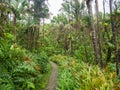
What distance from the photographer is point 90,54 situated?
32.0 metres

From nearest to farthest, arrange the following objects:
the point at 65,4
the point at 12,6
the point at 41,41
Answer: the point at 12,6 < the point at 65,4 < the point at 41,41

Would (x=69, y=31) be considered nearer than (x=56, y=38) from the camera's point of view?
Yes

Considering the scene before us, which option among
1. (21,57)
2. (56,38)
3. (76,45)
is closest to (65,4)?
(76,45)

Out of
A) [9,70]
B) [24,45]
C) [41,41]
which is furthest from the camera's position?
[41,41]

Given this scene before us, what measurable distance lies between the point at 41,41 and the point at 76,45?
25.4 feet

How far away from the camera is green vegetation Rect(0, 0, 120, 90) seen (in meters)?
10.3

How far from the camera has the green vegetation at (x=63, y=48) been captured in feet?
33.7

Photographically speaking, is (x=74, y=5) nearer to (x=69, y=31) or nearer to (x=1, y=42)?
(x=69, y=31)

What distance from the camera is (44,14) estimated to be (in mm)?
40938

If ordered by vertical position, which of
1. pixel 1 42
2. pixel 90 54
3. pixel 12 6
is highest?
pixel 12 6

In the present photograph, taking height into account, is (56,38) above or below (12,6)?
below

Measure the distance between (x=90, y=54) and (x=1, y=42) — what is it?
2261 centimetres

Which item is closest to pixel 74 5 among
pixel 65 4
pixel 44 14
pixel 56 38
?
pixel 65 4

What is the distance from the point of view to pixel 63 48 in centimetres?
4794
